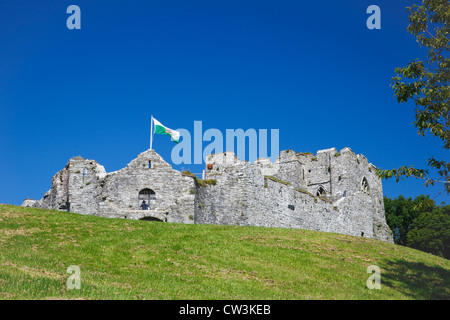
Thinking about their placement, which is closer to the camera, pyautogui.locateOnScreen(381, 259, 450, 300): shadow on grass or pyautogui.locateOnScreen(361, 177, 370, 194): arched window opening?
pyautogui.locateOnScreen(381, 259, 450, 300): shadow on grass

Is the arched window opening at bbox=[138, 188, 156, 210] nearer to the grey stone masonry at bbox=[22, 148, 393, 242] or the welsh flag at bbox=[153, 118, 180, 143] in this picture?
the grey stone masonry at bbox=[22, 148, 393, 242]

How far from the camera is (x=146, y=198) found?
129ft

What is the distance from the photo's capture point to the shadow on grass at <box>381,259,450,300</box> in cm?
2250

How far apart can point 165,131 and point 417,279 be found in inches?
966

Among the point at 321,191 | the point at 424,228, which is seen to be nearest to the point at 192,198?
the point at 321,191

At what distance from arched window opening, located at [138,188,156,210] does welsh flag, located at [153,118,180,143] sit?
589 cm

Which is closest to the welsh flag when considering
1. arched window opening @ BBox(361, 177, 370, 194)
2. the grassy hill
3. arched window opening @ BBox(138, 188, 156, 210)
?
arched window opening @ BBox(138, 188, 156, 210)

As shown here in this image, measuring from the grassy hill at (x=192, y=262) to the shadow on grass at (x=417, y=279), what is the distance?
2.7 inches

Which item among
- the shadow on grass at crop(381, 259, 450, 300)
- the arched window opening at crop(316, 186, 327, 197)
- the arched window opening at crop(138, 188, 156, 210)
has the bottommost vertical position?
the shadow on grass at crop(381, 259, 450, 300)

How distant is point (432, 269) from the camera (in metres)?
28.1
